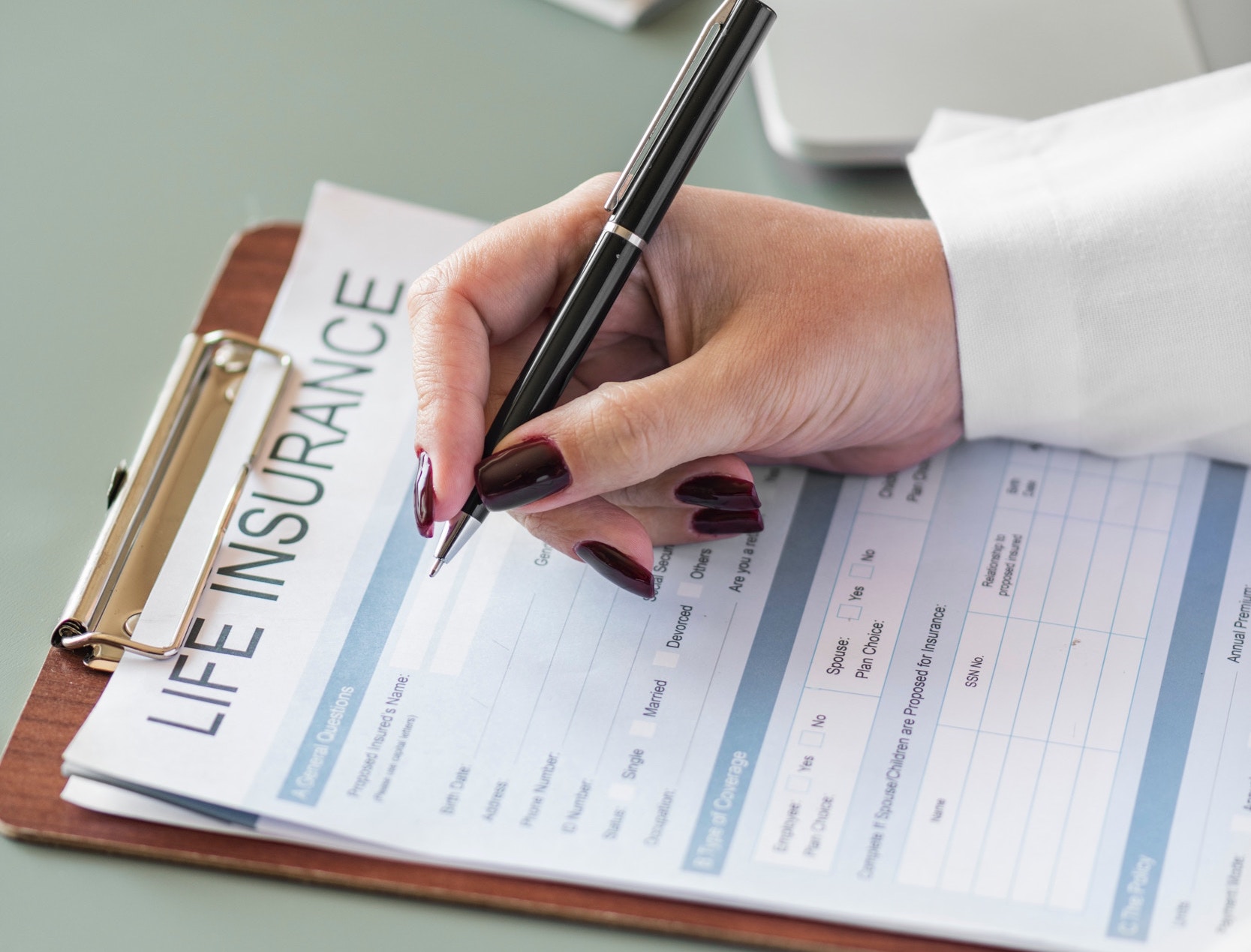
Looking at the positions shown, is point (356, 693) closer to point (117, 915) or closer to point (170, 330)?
point (117, 915)

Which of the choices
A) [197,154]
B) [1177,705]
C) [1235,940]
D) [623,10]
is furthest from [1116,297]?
[197,154]

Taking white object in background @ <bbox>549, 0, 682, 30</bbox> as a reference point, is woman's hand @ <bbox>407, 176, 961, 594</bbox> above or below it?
below

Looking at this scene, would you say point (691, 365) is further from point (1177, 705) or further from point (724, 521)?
point (1177, 705)

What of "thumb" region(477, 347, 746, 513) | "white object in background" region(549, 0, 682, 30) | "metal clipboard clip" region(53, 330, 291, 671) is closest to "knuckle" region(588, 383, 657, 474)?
"thumb" region(477, 347, 746, 513)

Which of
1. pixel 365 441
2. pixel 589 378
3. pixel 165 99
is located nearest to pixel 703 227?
pixel 589 378

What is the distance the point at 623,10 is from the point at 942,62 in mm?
237

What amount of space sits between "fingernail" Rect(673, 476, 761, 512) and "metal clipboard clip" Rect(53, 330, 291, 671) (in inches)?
9.5

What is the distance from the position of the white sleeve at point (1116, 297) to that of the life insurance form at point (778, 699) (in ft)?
0.09

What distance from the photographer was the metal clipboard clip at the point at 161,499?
0.55m

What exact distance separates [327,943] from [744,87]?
61cm

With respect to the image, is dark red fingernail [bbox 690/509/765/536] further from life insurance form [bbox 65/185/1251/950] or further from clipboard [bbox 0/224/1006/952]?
clipboard [bbox 0/224/1006/952]

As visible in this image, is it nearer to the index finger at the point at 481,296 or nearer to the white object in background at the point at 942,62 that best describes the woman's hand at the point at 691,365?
Answer: the index finger at the point at 481,296

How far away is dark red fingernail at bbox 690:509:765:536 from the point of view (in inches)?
A: 23.0

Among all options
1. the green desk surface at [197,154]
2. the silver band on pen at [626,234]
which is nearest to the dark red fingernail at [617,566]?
the silver band on pen at [626,234]
